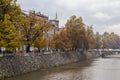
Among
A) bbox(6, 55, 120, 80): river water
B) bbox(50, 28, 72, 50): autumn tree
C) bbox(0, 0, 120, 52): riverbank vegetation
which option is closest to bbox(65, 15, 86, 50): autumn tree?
bbox(0, 0, 120, 52): riverbank vegetation

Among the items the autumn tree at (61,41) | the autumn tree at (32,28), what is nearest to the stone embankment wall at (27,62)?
the autumn tree at (61,41)

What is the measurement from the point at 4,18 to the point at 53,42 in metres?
52.3

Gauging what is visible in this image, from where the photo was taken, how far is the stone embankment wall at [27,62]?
55.2m

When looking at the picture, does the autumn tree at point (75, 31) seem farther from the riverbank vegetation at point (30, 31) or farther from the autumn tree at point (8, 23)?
the autumn tree at point (8, 23)

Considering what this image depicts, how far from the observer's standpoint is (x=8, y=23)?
178ft

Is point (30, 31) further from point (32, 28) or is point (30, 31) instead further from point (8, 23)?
point (8, 23)

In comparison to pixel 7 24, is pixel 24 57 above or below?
below

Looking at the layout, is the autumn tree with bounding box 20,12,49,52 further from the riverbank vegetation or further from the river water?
the river water

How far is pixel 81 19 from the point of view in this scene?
11881cm

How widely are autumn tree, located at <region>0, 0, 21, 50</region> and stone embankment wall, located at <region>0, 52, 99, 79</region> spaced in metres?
2.84

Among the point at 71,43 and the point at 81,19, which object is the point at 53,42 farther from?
the point at 81,19

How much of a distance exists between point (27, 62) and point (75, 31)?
49998mm

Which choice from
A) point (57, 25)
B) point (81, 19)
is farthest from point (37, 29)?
point (57, 25)

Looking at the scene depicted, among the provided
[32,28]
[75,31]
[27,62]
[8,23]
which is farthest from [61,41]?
[8,23]
